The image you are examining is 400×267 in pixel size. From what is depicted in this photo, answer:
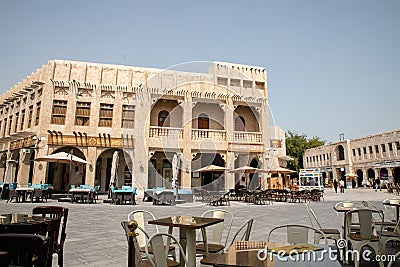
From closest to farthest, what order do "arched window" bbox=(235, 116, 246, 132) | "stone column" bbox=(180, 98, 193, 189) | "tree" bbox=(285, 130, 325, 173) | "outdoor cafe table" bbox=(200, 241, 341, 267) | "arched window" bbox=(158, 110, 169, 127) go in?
"outdoor cafe table" bbox=(200, 241, 341, 267)
"stone column" bbox=(180, 98, 193, 189)
"arched window" bbox=(158, 110, 169, 127)
"arched window" bbox=(235, 116, 246, 132)
"tree" bbox=(285, 130, 325, 173)

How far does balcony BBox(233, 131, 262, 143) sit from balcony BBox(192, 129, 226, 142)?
2.82 ft

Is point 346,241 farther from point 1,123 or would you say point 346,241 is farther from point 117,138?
Answer: point 1,123

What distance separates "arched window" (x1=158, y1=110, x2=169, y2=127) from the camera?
66.9ft

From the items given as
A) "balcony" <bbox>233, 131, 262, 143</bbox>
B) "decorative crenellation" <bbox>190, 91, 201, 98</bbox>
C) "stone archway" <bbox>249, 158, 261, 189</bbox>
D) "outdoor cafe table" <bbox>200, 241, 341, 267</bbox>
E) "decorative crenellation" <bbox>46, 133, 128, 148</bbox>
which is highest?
"decorative crenellation" <bbox>190, 91, 201, 98</bbox>

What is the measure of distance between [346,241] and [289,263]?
2.94m

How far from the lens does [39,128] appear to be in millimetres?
18516

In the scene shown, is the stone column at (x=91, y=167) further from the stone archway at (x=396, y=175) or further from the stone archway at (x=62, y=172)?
the stone archway at (x=396, y=175)

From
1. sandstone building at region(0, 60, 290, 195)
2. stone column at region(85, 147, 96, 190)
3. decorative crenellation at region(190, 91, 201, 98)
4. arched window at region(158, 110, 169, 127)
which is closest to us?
stone column at region(85, 147, 96, 190)

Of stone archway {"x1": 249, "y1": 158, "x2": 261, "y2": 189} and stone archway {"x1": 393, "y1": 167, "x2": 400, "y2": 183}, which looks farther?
stone archway {"x1": 393, "y1": 167, "x2": 400, "y2": 183}

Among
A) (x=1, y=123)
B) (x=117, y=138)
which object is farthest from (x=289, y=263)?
(x=1, y=123)

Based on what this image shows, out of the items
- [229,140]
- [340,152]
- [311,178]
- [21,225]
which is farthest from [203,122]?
[340,152]

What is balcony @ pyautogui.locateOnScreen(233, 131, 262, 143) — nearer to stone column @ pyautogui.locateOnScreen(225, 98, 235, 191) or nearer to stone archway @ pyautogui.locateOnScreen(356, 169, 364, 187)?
stone column @ pyautogui.locateOnScreen(225, 98, 235, 191)

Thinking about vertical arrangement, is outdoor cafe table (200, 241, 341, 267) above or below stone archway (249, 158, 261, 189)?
below

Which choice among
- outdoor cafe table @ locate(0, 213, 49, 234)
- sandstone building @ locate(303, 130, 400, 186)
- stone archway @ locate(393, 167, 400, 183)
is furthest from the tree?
outdoor cafe table @ locate(0, 213, 49, 234)
